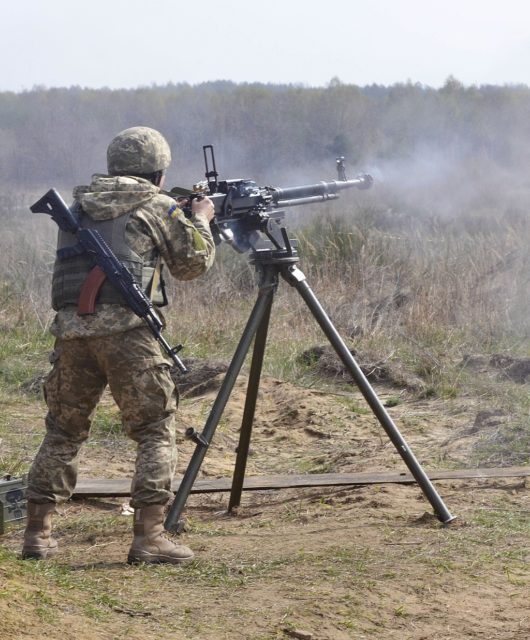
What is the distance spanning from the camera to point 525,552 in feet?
16.1

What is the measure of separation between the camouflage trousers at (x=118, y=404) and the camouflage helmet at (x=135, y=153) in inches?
29.3

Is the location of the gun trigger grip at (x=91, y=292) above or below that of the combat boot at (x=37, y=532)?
above

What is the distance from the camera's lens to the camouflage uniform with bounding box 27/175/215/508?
→ 4.67m

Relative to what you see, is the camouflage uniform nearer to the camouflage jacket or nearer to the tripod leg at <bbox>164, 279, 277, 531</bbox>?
the camouflage jacket

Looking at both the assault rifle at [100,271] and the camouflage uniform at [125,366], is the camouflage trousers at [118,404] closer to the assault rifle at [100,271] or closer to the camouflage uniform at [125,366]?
the camouflage uniform at [125,366]

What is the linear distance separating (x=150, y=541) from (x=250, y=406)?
3.47 ft

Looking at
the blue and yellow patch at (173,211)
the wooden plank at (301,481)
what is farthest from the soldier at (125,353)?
the wooden plank at (301,481)

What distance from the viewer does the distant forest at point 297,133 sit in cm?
1901

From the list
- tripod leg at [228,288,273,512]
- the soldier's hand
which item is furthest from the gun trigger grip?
tripod leg at [228,288,273,512]

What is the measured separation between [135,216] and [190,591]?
161 cm

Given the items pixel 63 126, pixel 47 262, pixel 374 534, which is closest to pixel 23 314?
pixel 47 262

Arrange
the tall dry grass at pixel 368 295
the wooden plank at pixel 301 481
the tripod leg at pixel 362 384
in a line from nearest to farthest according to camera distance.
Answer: the tripod leg at pixel 362 384, the wooden plank at pixel 301 481, the tall dry grass at pixel 368 295

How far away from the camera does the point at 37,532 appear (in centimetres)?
482

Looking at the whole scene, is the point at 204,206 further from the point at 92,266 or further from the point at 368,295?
the point at 368,295
